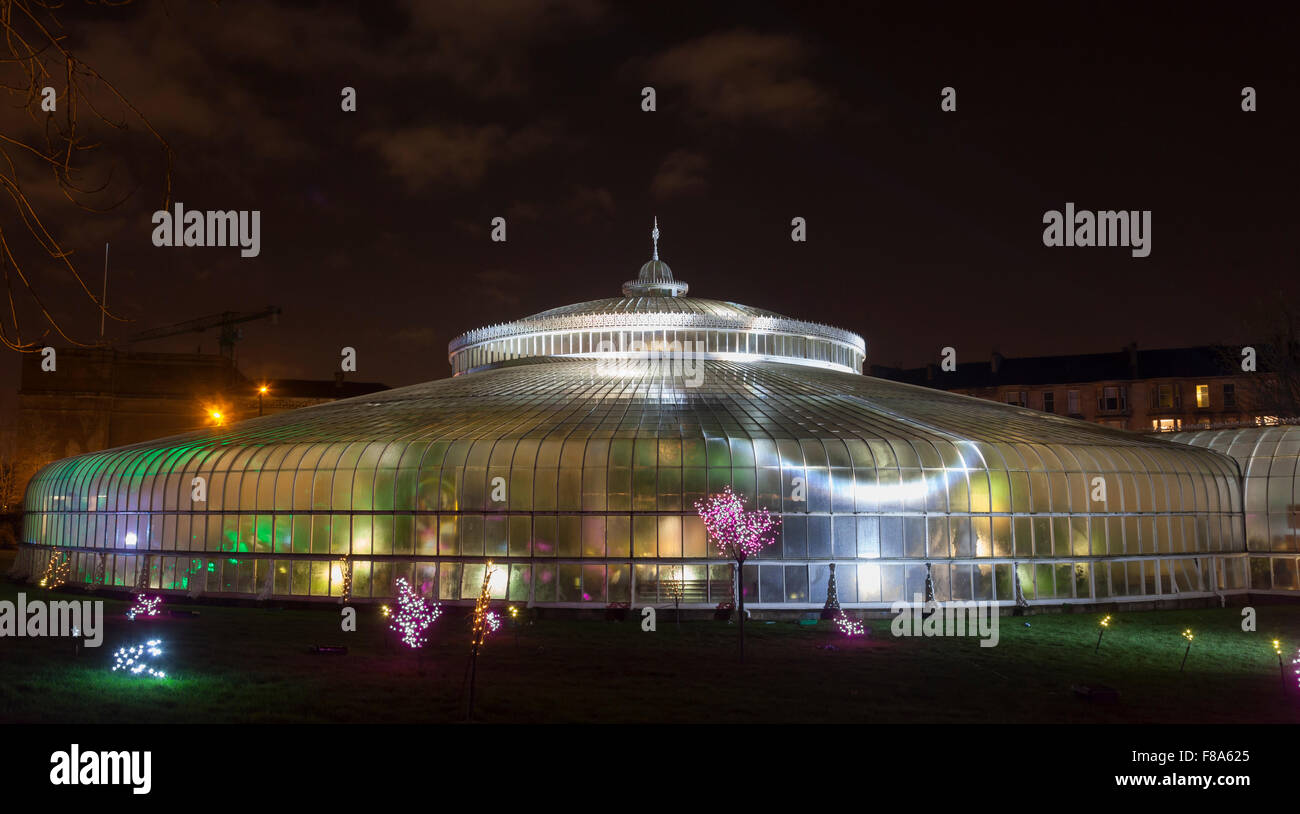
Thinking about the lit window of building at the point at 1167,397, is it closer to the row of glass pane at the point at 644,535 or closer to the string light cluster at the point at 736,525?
the row of glass pane at the point at 644,535

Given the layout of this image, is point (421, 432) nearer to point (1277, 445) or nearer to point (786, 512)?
point (786, 512)

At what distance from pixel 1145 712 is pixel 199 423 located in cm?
11322

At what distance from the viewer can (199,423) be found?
117 metres

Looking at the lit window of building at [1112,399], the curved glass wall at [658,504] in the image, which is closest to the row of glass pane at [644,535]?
the curved glass wall at [658,504]

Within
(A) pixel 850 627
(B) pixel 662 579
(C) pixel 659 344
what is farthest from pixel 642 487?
(C) pixel 659 344

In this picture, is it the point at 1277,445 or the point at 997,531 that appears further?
the point at 1277,445

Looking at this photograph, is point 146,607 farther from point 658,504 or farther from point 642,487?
point 658,504

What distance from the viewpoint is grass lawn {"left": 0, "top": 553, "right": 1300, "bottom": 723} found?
19.9m

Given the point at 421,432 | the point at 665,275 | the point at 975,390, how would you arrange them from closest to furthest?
the point at 421,432
the point at 665,275
the point at 975,390

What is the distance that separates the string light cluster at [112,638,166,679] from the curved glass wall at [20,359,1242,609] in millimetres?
13566

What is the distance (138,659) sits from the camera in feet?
76.7

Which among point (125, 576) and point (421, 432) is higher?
point (421, 432)

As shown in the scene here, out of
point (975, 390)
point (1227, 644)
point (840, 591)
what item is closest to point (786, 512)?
point (840, 591)

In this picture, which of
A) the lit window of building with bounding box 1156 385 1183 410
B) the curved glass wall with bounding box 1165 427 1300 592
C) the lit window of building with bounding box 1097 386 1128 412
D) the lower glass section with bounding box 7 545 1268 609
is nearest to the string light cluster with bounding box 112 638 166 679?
the lower glass section with bounding box 7 545 1268 609
